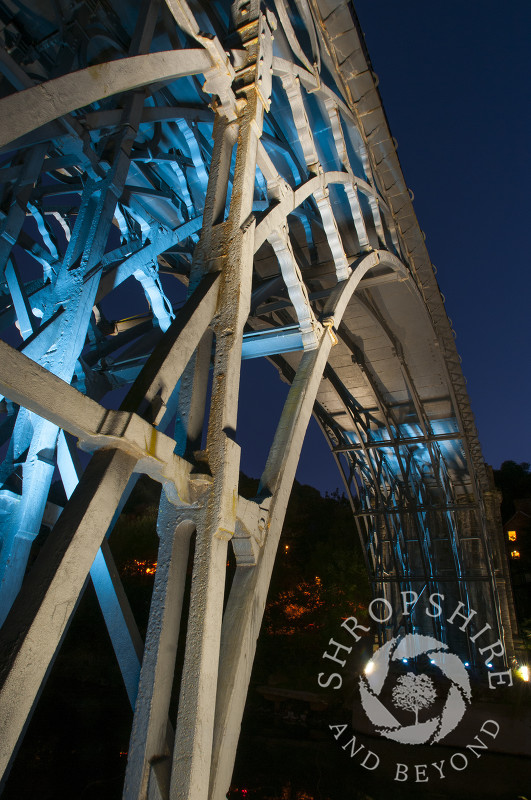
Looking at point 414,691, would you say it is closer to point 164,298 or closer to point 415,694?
point 415,694

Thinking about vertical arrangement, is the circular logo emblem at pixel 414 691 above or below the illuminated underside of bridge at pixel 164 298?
below

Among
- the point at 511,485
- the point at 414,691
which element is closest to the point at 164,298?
the point at 414,691

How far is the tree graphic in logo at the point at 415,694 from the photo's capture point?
16750 mm

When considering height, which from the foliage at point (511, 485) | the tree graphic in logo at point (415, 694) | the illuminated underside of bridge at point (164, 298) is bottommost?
the tree graphic in logo at point (415, 694)

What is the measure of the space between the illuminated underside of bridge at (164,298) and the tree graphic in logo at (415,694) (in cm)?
1377

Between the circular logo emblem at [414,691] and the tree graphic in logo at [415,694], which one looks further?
the tree graphic in logo at [415,694]

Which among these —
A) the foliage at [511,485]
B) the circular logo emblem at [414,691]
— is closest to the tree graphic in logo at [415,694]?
the circular logo emblem at [414,691]

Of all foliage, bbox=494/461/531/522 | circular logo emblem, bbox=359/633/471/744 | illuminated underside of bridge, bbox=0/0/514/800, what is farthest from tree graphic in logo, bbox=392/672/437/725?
foliage, bbox=494/461/531/522

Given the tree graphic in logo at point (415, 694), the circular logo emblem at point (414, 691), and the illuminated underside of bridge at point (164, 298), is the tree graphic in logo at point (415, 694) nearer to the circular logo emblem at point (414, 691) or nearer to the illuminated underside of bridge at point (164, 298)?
the circular logo emblem at point (414, 691)

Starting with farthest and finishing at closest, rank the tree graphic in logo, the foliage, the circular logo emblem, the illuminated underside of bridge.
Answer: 1. the foliage
2. the tree graphic in logo
3. the circular logo emblem
4. the illuminated underside of bridge

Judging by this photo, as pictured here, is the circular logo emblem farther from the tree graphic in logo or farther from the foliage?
the foliage

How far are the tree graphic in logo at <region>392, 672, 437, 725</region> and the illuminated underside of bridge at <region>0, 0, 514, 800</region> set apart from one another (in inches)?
542

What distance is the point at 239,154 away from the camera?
4.39m

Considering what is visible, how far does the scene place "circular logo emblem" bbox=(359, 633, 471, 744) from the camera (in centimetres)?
1633
